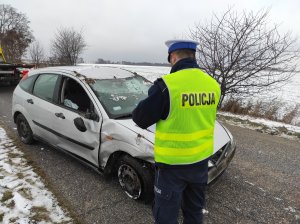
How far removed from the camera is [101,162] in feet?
11.4

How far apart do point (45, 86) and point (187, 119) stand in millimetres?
3431

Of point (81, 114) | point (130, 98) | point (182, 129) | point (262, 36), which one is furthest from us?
point (262, 36)

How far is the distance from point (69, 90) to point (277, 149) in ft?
14.4

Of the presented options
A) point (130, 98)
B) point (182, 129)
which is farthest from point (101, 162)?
point (182, 129)

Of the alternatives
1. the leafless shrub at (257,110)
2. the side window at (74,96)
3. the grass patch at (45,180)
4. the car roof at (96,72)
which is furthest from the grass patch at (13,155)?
the leafless shrub at (257,110)

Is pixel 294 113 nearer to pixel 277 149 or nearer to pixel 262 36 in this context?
pixel 262 36

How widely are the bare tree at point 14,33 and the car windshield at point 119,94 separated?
3496cm

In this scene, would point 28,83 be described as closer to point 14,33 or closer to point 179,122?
point 179,122

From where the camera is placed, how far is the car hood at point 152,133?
3.02m

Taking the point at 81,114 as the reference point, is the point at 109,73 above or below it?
above

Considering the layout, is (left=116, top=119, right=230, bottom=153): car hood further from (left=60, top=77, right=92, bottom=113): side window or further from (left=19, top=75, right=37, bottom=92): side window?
(left=19, top=75, right=37, bottom=92): side window

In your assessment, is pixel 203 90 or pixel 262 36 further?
pixel 262 36

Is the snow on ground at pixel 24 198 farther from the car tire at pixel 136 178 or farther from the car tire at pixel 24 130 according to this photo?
the car tire at pixel 136 178

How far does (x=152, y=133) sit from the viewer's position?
3039mm
